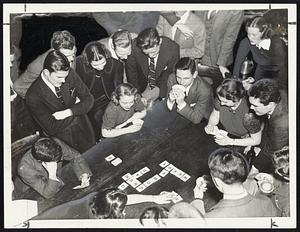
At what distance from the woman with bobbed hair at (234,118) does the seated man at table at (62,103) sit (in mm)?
379

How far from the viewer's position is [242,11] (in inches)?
64.2

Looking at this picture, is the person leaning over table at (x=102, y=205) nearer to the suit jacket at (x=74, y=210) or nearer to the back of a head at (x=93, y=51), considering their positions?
the suit jacket at (x=74, y=210)

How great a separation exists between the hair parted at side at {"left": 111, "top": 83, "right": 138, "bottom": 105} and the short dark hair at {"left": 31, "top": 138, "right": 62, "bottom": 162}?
0.76ft

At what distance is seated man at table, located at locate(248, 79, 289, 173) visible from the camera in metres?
1.62

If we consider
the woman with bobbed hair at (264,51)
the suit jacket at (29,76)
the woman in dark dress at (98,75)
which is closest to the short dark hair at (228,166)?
the woman with bobbed hair at (264,51)

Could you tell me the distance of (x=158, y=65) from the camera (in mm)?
1642

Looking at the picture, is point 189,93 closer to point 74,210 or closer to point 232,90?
point 232,90

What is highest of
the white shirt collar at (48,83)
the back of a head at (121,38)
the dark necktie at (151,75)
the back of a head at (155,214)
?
the back of a head at (121,38)

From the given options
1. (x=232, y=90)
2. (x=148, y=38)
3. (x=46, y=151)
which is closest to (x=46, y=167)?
(x=46, y=151)

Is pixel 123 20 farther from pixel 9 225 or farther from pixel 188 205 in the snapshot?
pixel 9 225

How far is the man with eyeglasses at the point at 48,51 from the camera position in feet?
5.36

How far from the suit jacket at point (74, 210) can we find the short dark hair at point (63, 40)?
1.50 ft

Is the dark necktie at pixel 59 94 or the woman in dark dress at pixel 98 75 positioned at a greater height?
the woman in dark dress at pixel 98 75

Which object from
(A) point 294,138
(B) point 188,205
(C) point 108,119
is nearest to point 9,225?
(C) point 108,119
